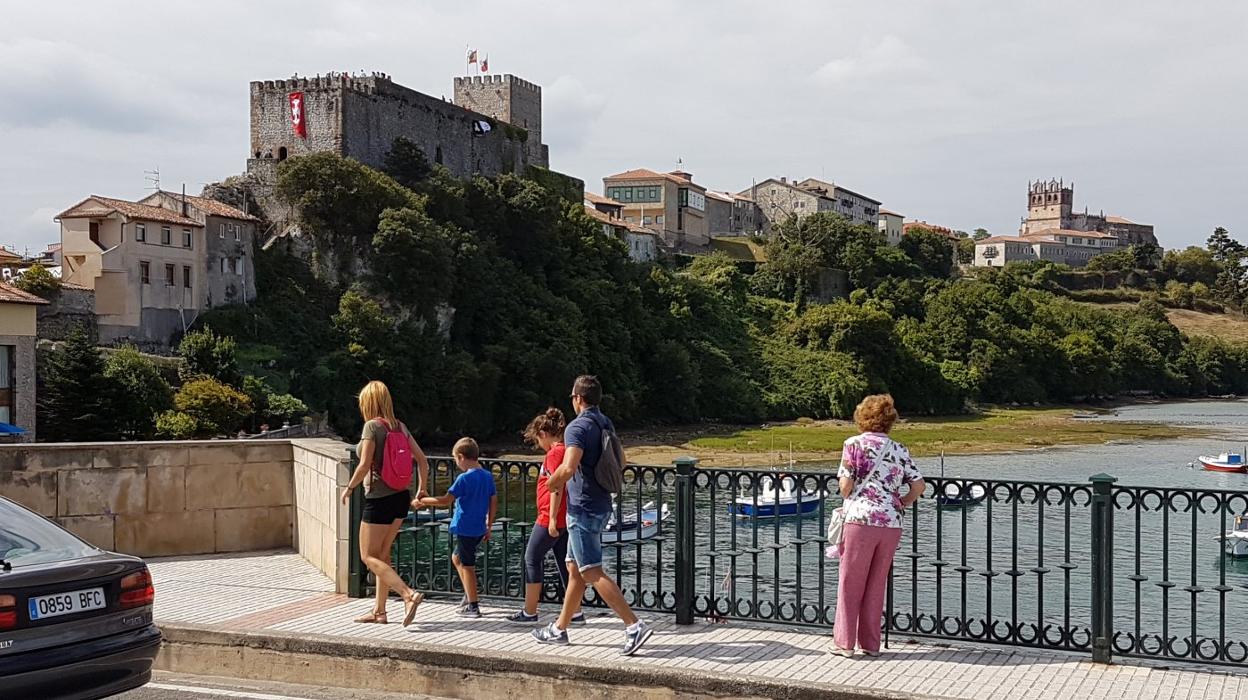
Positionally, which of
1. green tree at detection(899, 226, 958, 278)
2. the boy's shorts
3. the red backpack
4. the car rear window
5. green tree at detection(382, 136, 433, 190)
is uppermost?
green tree at detection(382, 136, 433, 190)

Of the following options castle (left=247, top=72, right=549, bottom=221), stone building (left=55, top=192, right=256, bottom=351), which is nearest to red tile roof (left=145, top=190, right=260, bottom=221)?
stone building (left=55, top=192, right=256, bottom=351)

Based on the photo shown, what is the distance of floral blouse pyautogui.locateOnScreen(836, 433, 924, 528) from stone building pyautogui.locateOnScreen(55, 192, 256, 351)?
5003 centimetres

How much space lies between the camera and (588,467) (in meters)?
8.47

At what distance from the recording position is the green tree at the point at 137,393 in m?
44.2

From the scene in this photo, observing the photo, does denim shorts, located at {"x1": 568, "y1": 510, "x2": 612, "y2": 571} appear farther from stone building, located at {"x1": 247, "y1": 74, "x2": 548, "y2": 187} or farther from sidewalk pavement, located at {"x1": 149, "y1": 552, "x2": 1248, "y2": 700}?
stone building, located at {"x1": 247, "y1": 74, "x2": 548, "y2": 187}

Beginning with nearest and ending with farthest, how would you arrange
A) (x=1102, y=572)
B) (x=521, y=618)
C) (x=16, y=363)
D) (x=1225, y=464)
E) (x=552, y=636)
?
(x=1102, y=572) < (x=552, y=636) < (x=521, y=618) < (x=16, y=363) < (x=1225, y=464)

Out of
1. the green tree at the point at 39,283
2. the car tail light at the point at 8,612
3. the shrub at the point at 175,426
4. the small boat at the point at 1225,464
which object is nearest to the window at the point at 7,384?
the shrub at the point at 175,426

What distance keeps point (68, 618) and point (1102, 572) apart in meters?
6.51

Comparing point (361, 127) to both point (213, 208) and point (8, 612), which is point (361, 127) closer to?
point (213, 208)

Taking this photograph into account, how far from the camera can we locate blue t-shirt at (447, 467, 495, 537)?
9.62 metres

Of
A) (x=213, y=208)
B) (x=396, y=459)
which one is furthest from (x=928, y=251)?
(x=396, y=459)

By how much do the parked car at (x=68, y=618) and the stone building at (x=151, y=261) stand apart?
161 feet

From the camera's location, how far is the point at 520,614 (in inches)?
372

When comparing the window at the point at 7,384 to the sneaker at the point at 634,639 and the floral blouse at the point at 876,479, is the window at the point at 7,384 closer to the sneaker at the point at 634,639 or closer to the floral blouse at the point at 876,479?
the sneaker at the point at 634,639
